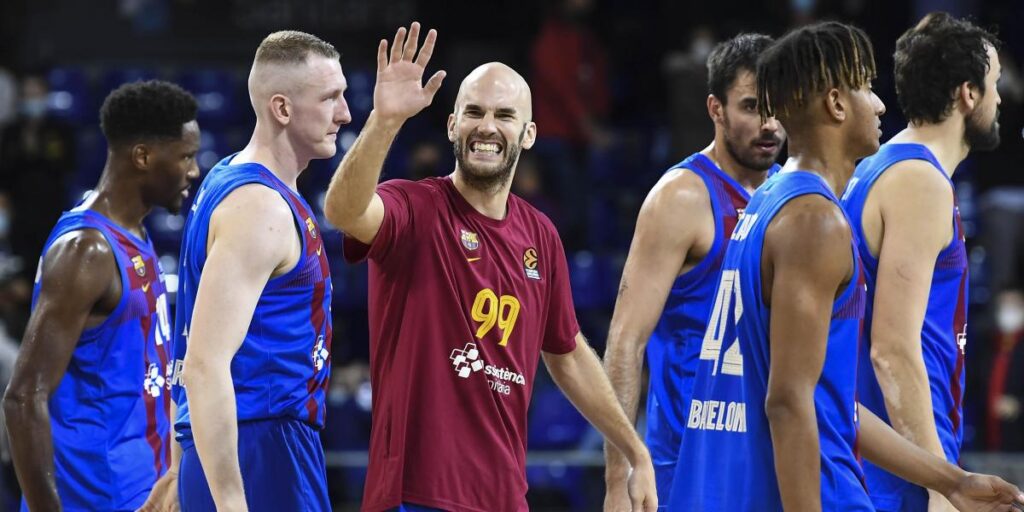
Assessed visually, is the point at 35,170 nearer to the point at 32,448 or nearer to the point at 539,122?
the point at 539,122

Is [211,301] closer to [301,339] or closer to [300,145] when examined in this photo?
[301,339]

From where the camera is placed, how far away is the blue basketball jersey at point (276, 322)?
465cm

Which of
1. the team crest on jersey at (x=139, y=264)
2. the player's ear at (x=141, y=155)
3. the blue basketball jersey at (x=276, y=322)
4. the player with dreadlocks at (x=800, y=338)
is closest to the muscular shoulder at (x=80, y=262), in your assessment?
the team crest on jersey at (x=139, y=264)

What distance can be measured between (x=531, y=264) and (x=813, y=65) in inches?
54.4

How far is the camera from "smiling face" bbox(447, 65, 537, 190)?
5137mm

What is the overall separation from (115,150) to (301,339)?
5.81 feet

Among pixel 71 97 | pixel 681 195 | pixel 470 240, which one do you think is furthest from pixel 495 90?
pixel 71 97

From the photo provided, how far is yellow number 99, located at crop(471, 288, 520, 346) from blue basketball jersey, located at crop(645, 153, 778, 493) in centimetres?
102

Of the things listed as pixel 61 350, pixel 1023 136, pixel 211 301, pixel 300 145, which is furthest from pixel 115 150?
pixel 1023 136

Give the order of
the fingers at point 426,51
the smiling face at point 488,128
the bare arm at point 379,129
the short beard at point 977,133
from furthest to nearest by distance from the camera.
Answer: the short beard at point 977,133, the smiling face at point 488,128, the fingers at point 426,51, the bare arm at point 379,129

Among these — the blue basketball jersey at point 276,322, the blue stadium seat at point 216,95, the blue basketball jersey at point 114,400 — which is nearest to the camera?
the blue basketball jersey at point 276,322

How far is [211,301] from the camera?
4355mm

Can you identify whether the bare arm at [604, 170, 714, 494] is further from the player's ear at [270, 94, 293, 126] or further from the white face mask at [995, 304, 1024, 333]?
the white face mask at [995, 304, 1024, 333]

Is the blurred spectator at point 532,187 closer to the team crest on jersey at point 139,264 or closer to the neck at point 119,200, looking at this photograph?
the neck at point 119,200
